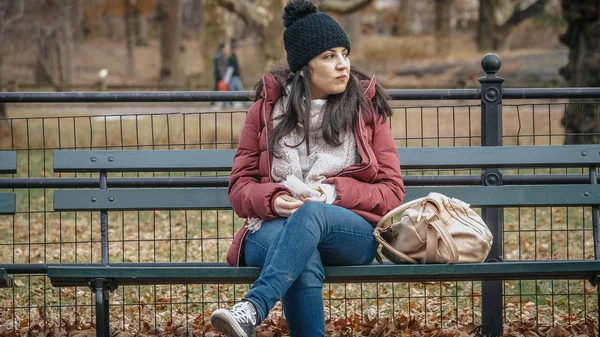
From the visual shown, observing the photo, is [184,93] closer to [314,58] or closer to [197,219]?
[314,58]

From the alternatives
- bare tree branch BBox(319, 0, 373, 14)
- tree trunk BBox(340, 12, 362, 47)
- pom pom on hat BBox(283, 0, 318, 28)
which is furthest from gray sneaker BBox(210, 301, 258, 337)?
tree trunk BBox(340, 12, 362, 47)

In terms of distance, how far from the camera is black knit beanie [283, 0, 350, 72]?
4387 mm

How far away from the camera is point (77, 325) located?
5.48 m

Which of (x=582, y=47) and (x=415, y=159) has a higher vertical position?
(x=582, y=47)

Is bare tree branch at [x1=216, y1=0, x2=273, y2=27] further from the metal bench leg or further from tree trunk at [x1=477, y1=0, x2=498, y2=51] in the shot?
the metal bench leg

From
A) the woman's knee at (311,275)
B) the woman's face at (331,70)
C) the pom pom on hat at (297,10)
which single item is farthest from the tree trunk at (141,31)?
the woman's knee at (311,275)

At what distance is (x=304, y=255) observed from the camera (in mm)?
3969

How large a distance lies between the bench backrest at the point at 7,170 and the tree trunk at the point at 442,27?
3297 cm

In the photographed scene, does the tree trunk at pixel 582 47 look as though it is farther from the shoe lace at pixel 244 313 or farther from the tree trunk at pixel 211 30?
the tree trunk at pixel 211 30

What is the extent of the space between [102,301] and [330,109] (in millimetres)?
1381

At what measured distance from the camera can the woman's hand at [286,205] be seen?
4.22 metres

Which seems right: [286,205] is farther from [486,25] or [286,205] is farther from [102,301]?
[486,25]

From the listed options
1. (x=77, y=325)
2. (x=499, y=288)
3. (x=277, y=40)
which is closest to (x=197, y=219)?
(x=77, y=325)

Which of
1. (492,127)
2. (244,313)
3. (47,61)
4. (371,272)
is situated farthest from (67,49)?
(244,313)
